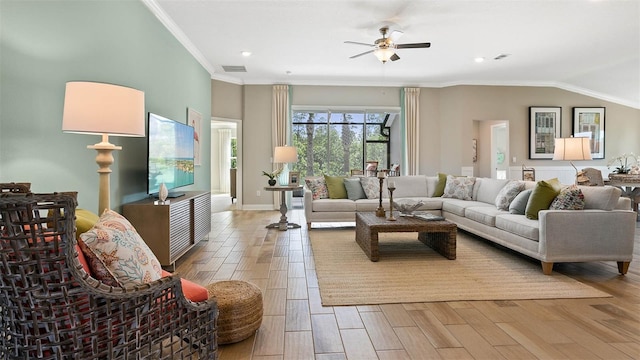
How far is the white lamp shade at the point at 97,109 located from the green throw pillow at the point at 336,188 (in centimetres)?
361

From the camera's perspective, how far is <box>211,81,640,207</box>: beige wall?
301 inches

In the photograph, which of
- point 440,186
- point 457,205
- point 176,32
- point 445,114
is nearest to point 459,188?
point 440,186

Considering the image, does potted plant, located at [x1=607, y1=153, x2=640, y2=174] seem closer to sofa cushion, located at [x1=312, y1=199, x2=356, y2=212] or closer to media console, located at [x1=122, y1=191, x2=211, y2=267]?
sofa cushion, located at [x1=312, y1=199, x2=356, y2=212]

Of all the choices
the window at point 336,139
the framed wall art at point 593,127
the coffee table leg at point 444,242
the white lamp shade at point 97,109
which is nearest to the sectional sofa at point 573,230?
the coffee table leg at point 444,242

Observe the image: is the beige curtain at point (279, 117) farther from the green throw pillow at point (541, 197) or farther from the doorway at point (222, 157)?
the green throw pillow at point (541, 197)

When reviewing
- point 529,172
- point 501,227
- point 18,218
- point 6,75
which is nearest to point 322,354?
point 18,218

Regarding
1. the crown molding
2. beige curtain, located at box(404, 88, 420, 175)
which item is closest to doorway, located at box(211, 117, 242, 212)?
the crown molding

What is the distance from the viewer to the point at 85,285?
1.01m

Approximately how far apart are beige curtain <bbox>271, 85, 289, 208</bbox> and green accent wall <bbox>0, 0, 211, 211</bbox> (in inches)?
136

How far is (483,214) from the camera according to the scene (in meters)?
4.11

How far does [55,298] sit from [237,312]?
1.07 metres

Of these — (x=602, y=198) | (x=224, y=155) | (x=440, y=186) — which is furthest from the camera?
(x=224, y=155)

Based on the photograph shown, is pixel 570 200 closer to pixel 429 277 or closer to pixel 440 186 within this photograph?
pixel 429 277

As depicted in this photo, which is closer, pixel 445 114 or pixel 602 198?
pixel 602 198
